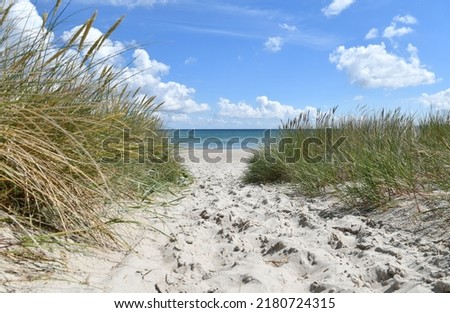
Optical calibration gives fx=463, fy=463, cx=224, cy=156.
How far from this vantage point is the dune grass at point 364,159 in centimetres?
353

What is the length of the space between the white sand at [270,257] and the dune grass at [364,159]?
0.74 feet

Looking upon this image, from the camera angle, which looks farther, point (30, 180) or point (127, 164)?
point (127, 164)

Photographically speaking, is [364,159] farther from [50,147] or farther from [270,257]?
[50,147]

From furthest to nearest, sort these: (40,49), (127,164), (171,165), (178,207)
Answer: (171,165) → (178,207) → (127,164) → (40,49)

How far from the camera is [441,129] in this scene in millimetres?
5320

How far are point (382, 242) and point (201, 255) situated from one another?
1048 millimetres

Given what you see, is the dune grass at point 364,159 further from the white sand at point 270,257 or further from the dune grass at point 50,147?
the dune grass at point 50,147

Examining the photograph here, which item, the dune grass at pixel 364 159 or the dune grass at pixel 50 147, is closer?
the dune grass at pixel 50 147

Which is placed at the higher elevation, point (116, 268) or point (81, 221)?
point (81, 221)

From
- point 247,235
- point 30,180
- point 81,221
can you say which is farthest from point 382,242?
point 30,180

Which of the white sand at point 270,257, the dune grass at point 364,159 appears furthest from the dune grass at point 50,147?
the dune grass at point 364,159

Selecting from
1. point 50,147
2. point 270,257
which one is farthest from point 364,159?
point 50,147
